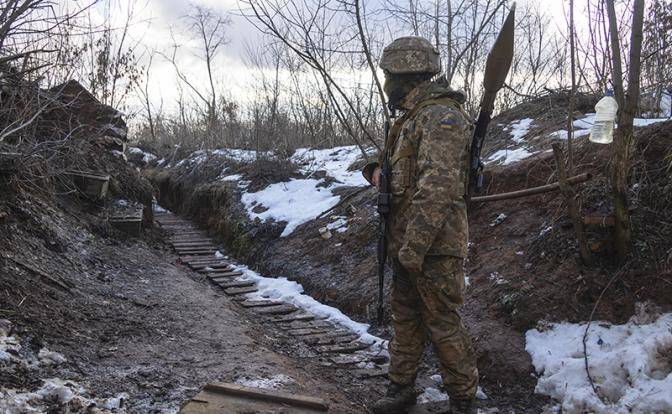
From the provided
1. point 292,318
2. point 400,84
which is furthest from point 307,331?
point 400,84

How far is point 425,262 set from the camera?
10.1 feet

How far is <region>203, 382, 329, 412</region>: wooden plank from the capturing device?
297 cm

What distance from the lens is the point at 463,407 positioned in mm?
3088

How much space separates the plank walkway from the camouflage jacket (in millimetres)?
1570

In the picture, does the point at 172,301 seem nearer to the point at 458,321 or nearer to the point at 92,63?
the point at 458,321

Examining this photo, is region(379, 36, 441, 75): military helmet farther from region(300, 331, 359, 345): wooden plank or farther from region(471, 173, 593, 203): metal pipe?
region(300, 331, 359, 345): wooden plank

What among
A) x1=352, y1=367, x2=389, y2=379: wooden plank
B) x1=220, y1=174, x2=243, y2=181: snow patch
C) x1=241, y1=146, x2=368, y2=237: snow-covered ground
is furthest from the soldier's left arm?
x1=220, y1=174, x2=243, y2=181: snow patch

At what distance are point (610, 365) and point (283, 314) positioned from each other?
140 inches

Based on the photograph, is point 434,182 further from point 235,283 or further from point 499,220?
point 235,283

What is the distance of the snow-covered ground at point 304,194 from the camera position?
28.7 feet

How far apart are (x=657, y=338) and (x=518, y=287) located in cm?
119

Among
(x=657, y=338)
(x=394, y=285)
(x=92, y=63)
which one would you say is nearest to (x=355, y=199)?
(x=394, y=285)

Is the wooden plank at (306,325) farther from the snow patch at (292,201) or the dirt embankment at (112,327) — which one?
the snow patch at (292,201)

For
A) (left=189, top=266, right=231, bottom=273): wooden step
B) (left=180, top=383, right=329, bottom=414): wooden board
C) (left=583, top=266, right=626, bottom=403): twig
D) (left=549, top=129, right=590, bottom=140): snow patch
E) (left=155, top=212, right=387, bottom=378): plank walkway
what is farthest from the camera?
(left=189, top=266, right=231, bottom=273): wooden step
